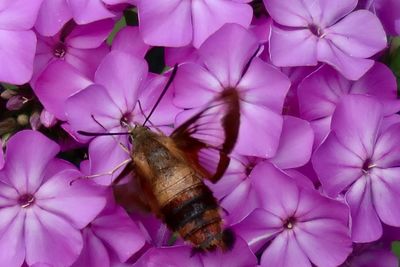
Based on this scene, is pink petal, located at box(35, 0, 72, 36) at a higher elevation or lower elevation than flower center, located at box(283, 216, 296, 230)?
higher

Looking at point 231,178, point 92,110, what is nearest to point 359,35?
point 231,178

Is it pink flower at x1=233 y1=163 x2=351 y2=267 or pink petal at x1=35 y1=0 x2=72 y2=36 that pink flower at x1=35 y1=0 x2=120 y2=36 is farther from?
pink flower at x1=233 y1=163 x2=351 y2=267

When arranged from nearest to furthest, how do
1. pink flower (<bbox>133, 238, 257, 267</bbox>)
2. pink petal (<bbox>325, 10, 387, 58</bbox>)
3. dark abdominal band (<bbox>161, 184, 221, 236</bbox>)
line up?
dark abdominal band (<bbox>161, 184, 221, 236</bbox>) → pink flower (<bbox>133, 238, 257, 267</bbox>) → pink petal (<bbox>325, 10, 387, 58</bbox>)

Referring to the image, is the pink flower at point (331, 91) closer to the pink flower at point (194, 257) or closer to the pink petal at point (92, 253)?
the pink flower at point (194, 257)

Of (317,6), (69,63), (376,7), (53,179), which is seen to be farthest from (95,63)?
(376,7)

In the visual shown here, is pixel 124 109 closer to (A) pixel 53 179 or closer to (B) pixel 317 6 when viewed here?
(A) pixel 53 179

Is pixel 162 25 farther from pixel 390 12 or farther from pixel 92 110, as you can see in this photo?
pixel 390 12

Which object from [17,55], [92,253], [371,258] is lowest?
[371,258]

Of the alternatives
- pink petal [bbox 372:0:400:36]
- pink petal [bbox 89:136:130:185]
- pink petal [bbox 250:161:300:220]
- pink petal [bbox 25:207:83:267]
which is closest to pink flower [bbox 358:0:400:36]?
pink petal [bbox 372:0:400:36]
